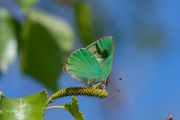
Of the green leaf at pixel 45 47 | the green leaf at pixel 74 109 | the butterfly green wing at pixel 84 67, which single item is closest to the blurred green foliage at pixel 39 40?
the green leaf at pixel 45 47

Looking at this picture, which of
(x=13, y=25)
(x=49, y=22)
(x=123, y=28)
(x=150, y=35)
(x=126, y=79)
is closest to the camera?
(x=13, y=25)

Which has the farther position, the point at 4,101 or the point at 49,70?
the point at 49,70

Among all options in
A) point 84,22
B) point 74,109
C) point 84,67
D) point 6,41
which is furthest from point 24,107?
point 84,22

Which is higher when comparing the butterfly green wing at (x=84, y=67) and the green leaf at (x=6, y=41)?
the green leaf at (x=6, y=41)

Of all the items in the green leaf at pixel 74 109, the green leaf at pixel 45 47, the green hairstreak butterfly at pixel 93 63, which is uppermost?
the green leaf at pixel 45 47

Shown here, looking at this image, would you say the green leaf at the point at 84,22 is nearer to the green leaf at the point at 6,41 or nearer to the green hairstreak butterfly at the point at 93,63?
the green leaf at the point at 6,41

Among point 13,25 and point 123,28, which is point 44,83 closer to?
point 13,25

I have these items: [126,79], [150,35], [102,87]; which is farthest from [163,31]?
[102,87]

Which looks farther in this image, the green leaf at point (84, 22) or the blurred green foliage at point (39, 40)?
the green leaf at point (84, 22)
